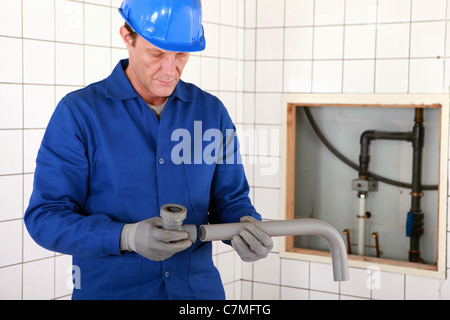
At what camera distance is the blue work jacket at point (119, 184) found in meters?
1.42

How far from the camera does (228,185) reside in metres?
1.70

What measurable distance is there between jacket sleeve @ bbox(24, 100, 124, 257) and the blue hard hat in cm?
28

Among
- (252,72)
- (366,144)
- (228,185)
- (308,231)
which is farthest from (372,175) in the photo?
(308,231)

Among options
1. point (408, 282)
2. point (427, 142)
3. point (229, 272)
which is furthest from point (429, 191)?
point (229, 272)

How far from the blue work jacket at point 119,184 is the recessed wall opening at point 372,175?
1.52m

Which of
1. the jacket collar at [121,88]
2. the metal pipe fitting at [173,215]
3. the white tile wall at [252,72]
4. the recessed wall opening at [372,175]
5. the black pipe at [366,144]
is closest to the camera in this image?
the metal pipe fitting at [173,215]

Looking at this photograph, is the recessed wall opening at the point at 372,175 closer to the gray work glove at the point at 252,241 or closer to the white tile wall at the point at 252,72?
the white tile wall at the point at 252,72

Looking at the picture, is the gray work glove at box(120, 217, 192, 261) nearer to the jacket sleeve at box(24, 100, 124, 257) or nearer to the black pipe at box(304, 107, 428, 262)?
the jacket sleeve at box(24, 100, 124, 257)

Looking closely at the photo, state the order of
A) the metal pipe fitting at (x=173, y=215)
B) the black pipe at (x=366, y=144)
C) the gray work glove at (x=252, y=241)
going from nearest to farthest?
→ the metal pipe fitting at (x=173, y=215), the gray work glove at (x=252, y=241), the black pipe at (x=366, y=144)

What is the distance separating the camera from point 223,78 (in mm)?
3186

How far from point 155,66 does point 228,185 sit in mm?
397

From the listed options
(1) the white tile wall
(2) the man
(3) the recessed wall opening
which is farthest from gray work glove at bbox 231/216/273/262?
(3) the recessed wall opening

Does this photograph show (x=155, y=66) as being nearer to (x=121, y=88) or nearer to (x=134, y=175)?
(x=121, y=88)

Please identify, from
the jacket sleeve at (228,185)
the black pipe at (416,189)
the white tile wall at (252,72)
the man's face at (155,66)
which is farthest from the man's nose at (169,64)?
the black pipe at (416,189)
